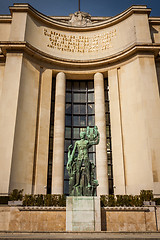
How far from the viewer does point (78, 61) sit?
93.7ft

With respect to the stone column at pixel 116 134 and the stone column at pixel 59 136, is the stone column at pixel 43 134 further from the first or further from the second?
the stone column at pixel 116 134

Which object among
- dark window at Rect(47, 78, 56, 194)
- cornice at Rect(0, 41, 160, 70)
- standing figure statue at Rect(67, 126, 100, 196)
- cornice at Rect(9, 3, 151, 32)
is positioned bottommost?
standing figure statue at Rect(67, 126, 100, 196)

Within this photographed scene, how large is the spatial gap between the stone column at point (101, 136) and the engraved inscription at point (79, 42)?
4.05 metres

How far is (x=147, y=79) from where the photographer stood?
81.7ft

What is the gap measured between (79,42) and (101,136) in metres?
13.0

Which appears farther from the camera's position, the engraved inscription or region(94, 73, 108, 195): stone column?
the engraved inscription

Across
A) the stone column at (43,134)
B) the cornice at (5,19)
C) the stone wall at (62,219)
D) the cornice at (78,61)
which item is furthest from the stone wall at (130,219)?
the cornice at (5,19)

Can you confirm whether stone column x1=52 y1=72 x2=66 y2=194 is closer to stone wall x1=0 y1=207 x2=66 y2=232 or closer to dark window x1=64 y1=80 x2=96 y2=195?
dark window x1=64 y1=80 x2=96 y2=195

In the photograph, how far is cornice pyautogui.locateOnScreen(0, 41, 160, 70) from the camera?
25.8 meters

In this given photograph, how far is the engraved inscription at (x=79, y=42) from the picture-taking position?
2981cm

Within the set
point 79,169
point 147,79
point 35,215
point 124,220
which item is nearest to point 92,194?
point 79,169

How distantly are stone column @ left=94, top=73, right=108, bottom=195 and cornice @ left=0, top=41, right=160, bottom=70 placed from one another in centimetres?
171

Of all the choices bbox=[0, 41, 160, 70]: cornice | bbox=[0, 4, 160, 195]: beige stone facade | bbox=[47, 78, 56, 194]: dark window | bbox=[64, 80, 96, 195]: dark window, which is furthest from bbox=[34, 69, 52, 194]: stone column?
bbox=[64, 80, 96, 195]: dark window

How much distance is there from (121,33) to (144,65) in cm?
620
